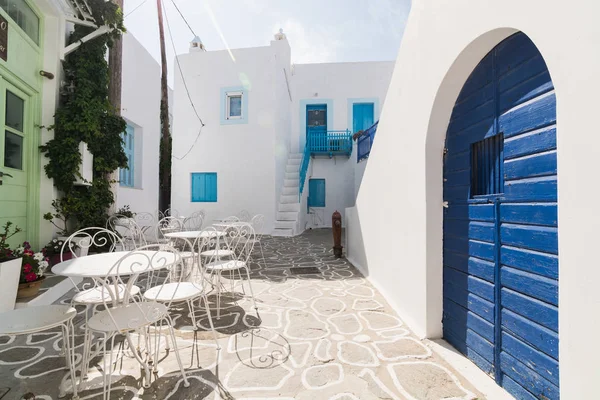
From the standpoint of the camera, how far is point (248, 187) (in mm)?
10180

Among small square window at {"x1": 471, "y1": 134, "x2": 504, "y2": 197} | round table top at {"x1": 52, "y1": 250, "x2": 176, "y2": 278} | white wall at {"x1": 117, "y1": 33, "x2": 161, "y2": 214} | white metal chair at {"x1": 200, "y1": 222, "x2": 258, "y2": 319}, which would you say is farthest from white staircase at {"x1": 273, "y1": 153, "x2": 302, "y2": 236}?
small square window at {"x1": 471, "y1": 134, "x2": 504, "y2": 197}

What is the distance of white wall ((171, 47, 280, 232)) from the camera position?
10.2 m

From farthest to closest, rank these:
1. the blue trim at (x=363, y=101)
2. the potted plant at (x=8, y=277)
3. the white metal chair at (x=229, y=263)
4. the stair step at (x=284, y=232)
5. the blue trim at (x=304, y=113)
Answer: the blue trim at (x=304, y=113)
the blue trim at (x=363, y=101)
the stair step at (x=284, y=232)
the white metal chair at (x=229, y=263)
the potted plant at (x=8, y=277)

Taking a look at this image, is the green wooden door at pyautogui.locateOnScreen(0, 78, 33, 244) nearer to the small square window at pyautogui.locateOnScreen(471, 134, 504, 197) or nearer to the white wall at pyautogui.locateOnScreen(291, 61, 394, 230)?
the small square window at pyautogui.locateOnScreen(471, 134, 504, 197)

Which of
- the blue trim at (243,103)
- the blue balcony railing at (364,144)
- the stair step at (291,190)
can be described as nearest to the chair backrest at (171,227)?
the stair step at (291,190)

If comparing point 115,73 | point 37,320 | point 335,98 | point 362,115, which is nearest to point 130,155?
point 115,73

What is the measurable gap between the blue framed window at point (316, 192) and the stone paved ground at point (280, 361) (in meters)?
8.75

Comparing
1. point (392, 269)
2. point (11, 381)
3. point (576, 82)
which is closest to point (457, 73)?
point (576, 82)

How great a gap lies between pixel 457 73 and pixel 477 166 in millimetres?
722

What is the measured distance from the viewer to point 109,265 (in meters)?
2.05

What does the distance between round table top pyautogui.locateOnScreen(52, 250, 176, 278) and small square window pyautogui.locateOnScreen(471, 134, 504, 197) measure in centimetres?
231

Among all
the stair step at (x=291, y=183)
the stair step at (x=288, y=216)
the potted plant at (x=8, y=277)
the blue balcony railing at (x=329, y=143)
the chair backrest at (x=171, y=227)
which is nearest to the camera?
the potted plant at (x=8, y=277)

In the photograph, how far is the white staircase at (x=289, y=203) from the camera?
31.0 ft

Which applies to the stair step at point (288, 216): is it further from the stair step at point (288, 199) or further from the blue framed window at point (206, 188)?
the blue framed window at point (206, 188)
